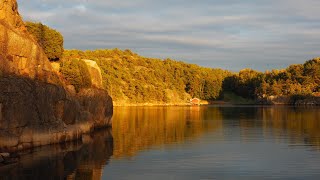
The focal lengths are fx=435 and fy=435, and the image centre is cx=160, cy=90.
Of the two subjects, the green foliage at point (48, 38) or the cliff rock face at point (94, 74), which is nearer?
the green foliage at point (48, 38)

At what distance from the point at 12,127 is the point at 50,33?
84.9 ft

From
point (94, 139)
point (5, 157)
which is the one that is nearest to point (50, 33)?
point (94, 139)

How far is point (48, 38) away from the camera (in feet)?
209

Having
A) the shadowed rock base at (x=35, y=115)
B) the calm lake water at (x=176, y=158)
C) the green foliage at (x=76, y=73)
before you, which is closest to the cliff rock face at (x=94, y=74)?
the green foliage at (x=76, y=73)

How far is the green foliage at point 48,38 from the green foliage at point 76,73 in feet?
7.39

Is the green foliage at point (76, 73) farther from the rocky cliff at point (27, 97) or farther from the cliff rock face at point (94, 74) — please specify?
the rocky cliff at point (27, 97)

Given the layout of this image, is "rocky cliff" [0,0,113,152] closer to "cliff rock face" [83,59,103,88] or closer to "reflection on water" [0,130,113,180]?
"reflection on water" [0,130,113,180]

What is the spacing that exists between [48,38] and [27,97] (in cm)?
2165

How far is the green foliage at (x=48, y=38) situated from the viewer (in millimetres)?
62812

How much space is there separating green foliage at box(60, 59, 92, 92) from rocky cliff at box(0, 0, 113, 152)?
26.6ft

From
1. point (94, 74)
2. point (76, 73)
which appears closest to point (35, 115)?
point (76, 73)

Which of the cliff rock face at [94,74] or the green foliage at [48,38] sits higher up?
the green foliage at [48,38]

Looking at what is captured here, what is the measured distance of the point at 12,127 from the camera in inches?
1626

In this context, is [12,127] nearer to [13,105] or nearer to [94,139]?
[13,105]
